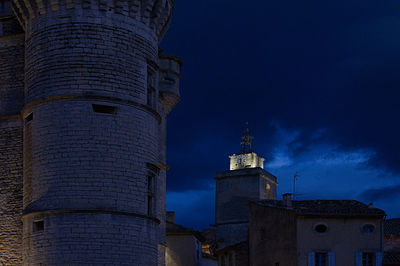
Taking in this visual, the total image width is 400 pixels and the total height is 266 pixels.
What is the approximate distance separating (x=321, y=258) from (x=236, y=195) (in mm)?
25006

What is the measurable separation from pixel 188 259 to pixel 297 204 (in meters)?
7.51

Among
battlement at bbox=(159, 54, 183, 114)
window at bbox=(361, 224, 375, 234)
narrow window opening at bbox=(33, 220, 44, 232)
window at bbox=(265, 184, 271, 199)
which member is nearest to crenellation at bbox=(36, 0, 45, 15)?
narrow window opening at bbox=(33, 220, 44, 232)

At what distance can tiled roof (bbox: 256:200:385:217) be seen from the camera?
3519 centimetres

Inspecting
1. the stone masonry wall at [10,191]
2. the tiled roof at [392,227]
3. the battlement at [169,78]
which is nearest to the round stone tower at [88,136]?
the stone masonry wall at [10,191]

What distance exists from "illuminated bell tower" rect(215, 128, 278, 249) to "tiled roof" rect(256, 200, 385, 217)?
19.3 meters

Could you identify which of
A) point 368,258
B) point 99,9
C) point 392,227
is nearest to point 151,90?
point 99,9

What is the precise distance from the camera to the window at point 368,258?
1384 inches

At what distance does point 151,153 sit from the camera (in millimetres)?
24500

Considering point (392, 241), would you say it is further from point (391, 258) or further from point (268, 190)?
point (268, 190)

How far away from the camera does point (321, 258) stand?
34938 mm

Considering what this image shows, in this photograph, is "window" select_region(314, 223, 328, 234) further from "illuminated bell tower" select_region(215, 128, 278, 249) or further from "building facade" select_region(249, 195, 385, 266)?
"illuminated bell tower" select_region(215, 128, 278, 249)

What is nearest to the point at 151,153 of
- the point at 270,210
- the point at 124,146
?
the point at 124,146

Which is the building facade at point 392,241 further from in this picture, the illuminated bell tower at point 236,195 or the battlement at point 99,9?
the battlement at point 99,9

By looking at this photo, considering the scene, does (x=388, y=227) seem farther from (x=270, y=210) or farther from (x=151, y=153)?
(x=151, y=153)
